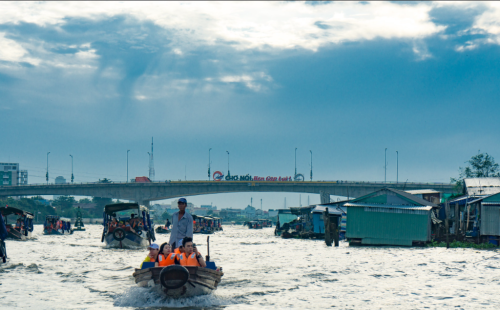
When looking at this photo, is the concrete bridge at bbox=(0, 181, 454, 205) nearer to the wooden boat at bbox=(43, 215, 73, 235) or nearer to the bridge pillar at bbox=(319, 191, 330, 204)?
the bridge pillar at bbox=(319, 191, 330, 204)

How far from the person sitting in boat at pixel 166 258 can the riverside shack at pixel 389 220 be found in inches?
810

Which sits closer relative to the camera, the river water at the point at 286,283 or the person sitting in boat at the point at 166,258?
the person sitting in boat at the point at 166,258

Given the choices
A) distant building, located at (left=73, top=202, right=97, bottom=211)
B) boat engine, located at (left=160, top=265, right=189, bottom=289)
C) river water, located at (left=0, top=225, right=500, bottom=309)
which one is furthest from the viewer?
distant building, located at (left=73, top=202, right=97, bottom=211)

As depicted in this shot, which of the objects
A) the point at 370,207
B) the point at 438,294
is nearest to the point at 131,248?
the point at 370,207

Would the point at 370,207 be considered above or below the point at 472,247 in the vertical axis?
above

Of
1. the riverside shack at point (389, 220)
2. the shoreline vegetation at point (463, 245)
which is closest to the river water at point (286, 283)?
the shoreline vegetation at point (463, 245)

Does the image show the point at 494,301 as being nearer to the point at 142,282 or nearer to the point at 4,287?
the point at 142,282

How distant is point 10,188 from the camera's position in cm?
9975

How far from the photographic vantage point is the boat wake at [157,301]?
38.5 feet

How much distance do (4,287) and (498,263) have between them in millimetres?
17675

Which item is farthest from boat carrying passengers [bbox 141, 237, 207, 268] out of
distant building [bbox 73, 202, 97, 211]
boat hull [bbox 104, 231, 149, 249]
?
distant building [bbox 73, 202, 97, 211]

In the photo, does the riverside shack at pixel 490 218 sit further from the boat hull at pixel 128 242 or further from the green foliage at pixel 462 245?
the boat hull at pixel 128 242

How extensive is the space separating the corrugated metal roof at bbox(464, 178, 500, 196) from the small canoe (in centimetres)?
3379

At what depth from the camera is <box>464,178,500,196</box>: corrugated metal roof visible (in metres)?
41.3
